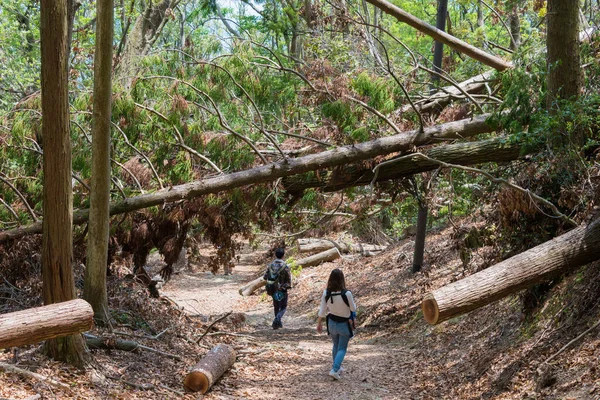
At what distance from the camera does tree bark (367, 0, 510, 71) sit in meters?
10.4

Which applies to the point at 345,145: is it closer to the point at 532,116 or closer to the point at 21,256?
the point at 532,116

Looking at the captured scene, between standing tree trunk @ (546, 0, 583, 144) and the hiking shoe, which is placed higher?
standing tree trunk @ (546, 0, 583, 144)

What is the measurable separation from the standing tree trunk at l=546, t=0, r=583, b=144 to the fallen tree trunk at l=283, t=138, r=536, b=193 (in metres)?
1.02

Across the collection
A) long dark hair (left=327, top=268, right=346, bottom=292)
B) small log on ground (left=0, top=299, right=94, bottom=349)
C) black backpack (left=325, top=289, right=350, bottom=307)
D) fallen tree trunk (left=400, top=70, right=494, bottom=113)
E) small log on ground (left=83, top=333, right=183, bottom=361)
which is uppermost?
fallen tree trunk (left=400, top=70, right=494, bottom=113)

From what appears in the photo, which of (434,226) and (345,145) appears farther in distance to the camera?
(434,226)

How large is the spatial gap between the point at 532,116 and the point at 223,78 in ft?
17.9

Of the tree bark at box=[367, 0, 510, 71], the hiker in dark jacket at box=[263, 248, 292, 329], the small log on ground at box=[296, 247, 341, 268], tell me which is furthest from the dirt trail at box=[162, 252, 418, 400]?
the small log on ground at box=[296, 247, 341, 268]

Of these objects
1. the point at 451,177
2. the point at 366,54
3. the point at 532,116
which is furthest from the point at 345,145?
the point at 366,54

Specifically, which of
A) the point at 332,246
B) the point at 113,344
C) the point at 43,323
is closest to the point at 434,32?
the point at 113,344

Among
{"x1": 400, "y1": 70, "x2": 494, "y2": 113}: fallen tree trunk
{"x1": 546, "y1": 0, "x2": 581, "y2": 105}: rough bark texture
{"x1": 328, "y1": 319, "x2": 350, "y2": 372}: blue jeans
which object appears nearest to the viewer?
{"x1": 546, "y1": 0, "x2": 581, "y2": 105}: rough bark texture

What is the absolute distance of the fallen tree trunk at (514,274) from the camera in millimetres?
5523

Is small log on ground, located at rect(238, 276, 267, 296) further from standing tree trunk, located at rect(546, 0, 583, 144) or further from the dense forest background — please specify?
standing tree trunk, located at rect(546, 0, 583, 144)

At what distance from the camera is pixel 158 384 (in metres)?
7.64

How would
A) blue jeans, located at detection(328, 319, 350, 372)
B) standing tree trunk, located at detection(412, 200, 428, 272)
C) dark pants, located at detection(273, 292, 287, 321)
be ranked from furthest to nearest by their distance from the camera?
1. standing tree trunk, located at detection(412, 200, 428, 272)
2. dark pants, located at detection(273, 292, 287, 321)
3. blue jeans, located at detection(328, 319, 350, 372)
